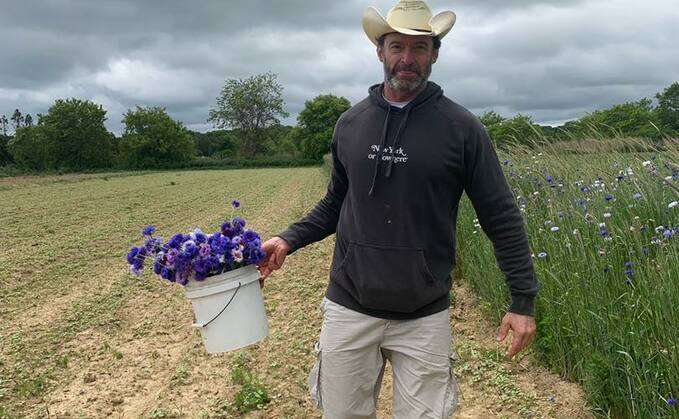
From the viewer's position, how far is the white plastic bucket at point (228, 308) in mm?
2652

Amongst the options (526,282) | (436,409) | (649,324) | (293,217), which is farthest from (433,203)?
(293,217)

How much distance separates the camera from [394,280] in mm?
2404

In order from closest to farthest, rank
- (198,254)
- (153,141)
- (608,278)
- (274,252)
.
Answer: (198,254) < (274,252) < (608,278) < (153,141)

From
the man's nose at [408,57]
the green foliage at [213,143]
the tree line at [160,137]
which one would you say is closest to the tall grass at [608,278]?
the man's nose at [408,57]

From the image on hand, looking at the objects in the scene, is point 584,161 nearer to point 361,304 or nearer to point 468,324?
point 468,324

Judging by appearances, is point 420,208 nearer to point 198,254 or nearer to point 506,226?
point 506,226

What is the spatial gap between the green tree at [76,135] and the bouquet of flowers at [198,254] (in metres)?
78.6

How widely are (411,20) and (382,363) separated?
148cm

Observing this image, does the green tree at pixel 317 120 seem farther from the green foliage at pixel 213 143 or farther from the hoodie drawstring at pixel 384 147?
the hoodie drawstring at pixel 384 147

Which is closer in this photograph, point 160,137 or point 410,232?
point 410,232

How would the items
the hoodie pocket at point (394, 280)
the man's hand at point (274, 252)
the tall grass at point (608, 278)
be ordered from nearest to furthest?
the hoodie pocket at point (394, 280) → the tall grass at point (608, 278) → the man's hand at point (274, 252)

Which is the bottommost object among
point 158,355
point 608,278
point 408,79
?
point 158,355

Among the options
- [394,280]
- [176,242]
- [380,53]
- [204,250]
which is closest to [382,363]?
[394,280]

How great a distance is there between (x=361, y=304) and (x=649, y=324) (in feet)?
4.72
